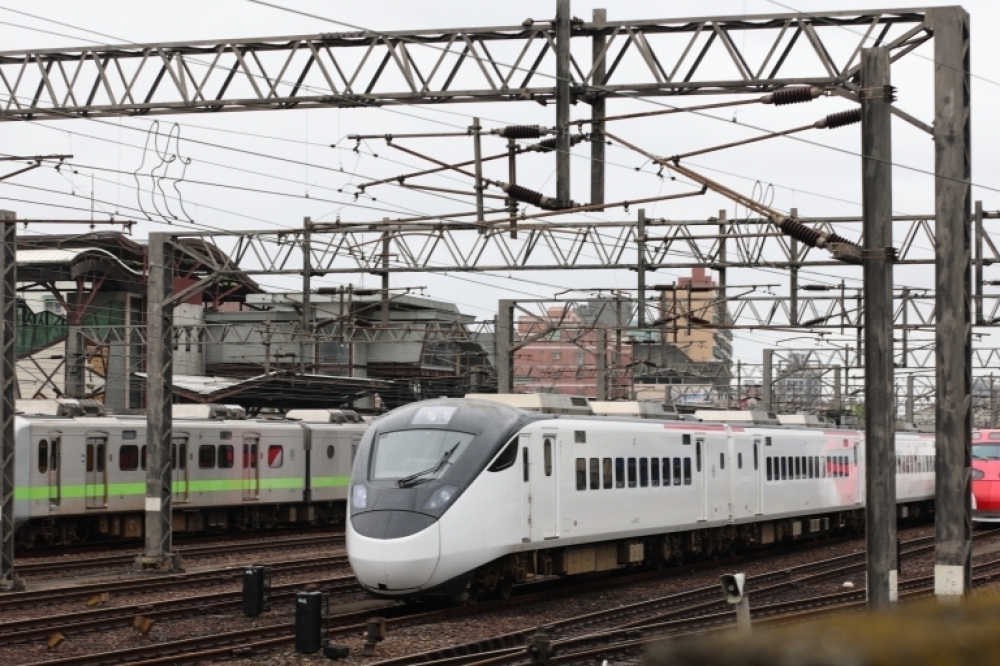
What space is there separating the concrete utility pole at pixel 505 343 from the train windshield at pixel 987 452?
1357cm

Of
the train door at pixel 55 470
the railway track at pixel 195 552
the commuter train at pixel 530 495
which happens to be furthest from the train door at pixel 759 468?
the train door at pixel 55 470

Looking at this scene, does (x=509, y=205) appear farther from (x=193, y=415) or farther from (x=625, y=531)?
(x=193, y=415)

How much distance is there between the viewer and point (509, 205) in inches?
896

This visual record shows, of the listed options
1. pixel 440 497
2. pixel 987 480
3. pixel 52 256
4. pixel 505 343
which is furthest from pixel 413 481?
pixel 52 256

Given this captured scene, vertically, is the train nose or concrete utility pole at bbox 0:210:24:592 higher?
concrete utility pole at bbox 0:210:24:592

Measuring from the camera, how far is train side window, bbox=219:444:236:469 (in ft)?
122

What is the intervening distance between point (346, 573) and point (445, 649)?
11.1 m

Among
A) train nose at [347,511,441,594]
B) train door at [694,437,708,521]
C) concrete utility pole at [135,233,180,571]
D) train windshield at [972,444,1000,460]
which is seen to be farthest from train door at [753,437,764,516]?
train nose at [347,511,441,594]

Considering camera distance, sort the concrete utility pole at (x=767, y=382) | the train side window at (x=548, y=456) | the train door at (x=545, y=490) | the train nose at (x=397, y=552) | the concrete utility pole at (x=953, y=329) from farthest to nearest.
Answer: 1. the concrete utility pole at (x=767, y=382)
2. the train side window at (x=548, y=456)
3. the train door at (x=545, y=490)
4. the train nose at (x=397, y=552)
5. the concrete utility pole at (x=953, y=329)

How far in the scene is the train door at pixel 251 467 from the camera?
125 ft

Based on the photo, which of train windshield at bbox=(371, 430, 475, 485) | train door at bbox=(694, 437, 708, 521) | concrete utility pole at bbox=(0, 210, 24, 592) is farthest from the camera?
train door at bbox=(694, 437, 708, 521)

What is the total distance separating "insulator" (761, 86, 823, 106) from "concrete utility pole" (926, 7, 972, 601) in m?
1.52

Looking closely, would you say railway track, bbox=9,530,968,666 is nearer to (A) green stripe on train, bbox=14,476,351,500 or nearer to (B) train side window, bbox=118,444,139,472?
(A) green stripe on train, bbox=14,476,351,500

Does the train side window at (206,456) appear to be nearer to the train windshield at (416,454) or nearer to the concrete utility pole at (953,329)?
the train windshield at (416,454)
